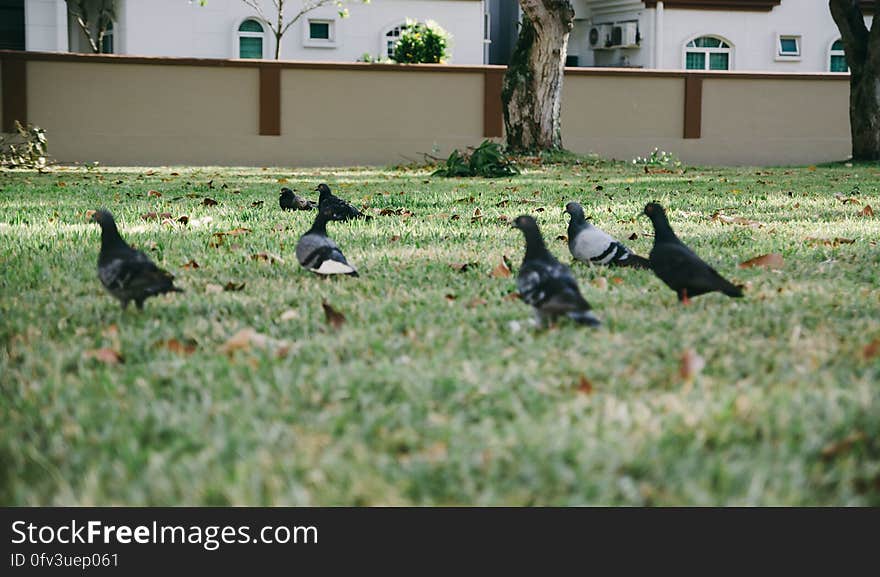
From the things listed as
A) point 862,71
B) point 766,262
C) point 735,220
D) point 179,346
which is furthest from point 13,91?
point 179,346

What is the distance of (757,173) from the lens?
55.2ft

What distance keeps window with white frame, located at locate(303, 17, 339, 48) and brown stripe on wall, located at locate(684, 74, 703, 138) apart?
35.5 feet

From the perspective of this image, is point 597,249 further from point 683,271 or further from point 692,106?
point 692,106

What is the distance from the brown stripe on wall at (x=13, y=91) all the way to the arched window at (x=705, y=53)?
A: 789 inches

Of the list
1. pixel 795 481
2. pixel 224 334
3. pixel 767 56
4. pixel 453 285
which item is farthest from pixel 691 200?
pixel 767 56

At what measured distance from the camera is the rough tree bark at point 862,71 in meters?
19.8

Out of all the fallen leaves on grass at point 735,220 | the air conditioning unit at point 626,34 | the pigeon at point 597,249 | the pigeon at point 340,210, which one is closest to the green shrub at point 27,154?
the pigeon at point 340,210

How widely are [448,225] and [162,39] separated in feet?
74.6

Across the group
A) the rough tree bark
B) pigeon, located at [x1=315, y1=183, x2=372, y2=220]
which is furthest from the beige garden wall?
pigeon, located at [x1=315, y1=183, x2=372, y2=220]

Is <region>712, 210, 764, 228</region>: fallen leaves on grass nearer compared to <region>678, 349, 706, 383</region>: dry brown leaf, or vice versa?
<region>678, 349, 706, 383</region>: dry brown leaf

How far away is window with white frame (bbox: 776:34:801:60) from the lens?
33719 millimetres

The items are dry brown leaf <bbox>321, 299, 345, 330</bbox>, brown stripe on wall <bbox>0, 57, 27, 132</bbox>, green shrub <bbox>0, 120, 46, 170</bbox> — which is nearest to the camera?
dry brown leaf <bbox>321, 299, 345, 330</bbox>

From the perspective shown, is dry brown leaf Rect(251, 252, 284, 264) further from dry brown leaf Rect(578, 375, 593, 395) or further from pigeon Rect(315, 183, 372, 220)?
dry brown leaf Rect(578, 375, 593, 395)

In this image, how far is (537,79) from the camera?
1886 centimetres
